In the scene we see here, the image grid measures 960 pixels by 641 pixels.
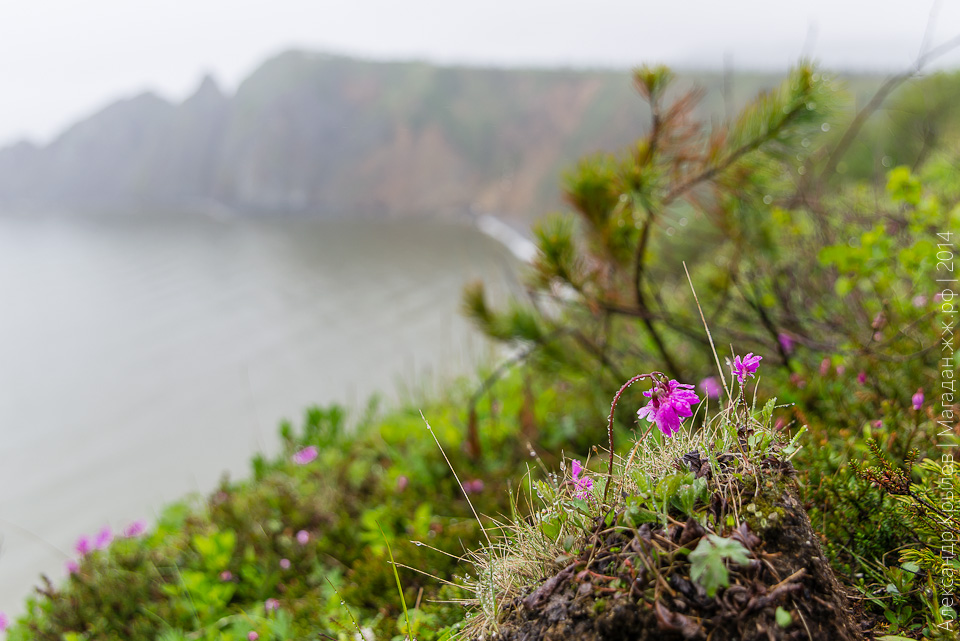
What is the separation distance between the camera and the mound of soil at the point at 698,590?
2.56 feet

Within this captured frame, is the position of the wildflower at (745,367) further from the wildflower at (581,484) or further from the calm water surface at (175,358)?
the calm water surface at (175,358)

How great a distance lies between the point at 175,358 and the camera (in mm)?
9578

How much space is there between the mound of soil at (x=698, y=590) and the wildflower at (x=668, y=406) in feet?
0.35

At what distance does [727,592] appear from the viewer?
0.80 m

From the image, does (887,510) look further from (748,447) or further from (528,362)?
(528,362)

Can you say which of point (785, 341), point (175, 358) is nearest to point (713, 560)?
point (785, 341)

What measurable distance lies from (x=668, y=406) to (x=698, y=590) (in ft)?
1.12

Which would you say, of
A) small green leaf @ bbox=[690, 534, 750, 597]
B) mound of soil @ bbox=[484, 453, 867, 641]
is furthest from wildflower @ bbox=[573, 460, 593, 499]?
small green leaf @ bbox=[690, 534, 750, 597]

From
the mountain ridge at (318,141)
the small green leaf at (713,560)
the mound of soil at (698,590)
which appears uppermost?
the mountain ridge at (318,141)

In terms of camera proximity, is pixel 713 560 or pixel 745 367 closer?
pixel 713 560

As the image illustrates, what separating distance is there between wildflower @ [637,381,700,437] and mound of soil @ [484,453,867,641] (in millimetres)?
107

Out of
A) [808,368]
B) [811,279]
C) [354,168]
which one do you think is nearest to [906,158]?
[811,279]

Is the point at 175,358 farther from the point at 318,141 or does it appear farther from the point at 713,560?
the point at 318,141

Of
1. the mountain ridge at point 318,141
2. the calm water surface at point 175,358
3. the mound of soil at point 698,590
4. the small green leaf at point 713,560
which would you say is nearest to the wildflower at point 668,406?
the mound of soil at point 698,590
